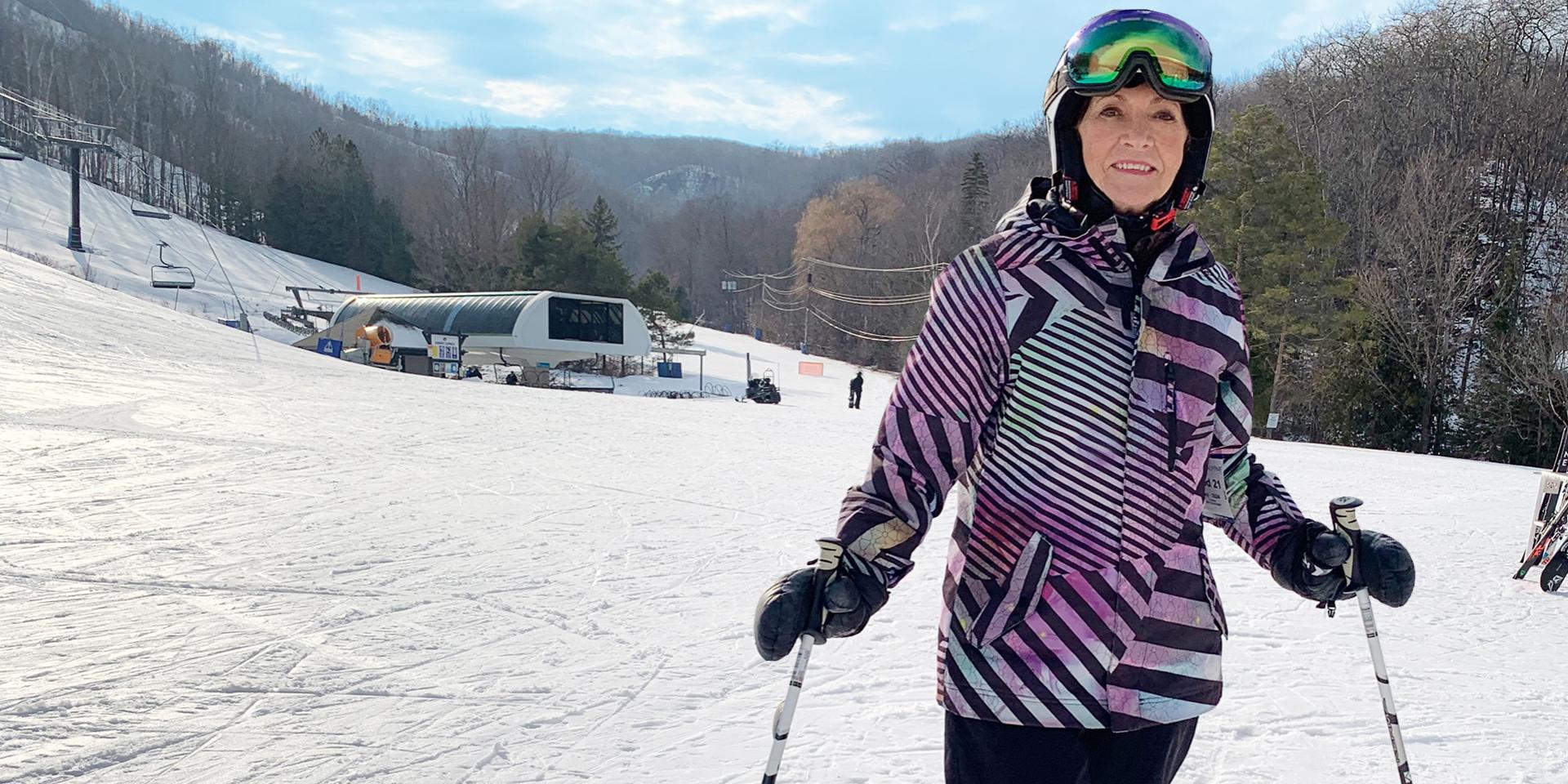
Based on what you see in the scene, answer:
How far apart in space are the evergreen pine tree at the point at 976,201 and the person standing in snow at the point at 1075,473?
179 ft

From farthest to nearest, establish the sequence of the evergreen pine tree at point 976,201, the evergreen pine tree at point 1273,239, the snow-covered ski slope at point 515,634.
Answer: the evergreen pine tree at point 976,201
the evergreen pine tree at point 1273,239
the snow-covered ski slope at point 515,634

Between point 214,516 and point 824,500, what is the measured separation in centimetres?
468

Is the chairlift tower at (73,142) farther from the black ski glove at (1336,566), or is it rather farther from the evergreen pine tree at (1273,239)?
the evergreen pine tree at (1273,239)

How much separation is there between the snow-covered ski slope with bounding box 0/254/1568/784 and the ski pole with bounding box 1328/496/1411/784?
1103 millimetres

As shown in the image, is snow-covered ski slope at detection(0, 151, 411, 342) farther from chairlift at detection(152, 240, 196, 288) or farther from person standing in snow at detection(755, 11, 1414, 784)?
person standing in snow at detection(755, 11, 1414, 784)

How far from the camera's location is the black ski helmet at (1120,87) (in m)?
1.41

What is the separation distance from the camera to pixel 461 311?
3516 centimetres

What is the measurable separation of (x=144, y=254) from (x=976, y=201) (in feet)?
150

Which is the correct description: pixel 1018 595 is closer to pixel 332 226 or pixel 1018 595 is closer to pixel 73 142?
pixel 73 142

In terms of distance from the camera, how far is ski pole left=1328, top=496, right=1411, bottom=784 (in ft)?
5.46

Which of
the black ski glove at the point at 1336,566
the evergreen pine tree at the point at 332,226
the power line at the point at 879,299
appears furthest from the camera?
the evergreen pine tree at the point at 332,226

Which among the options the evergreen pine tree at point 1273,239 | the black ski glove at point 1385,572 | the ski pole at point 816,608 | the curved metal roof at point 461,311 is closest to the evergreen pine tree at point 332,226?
the curved metal roof at point 461,311

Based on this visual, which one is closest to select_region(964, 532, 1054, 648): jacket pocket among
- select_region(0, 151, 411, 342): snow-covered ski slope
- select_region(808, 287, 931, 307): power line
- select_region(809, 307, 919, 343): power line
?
select_region(0, 151, 411, 342): snow-covered ski slope

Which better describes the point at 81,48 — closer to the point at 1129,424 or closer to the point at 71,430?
the point at 71,430
